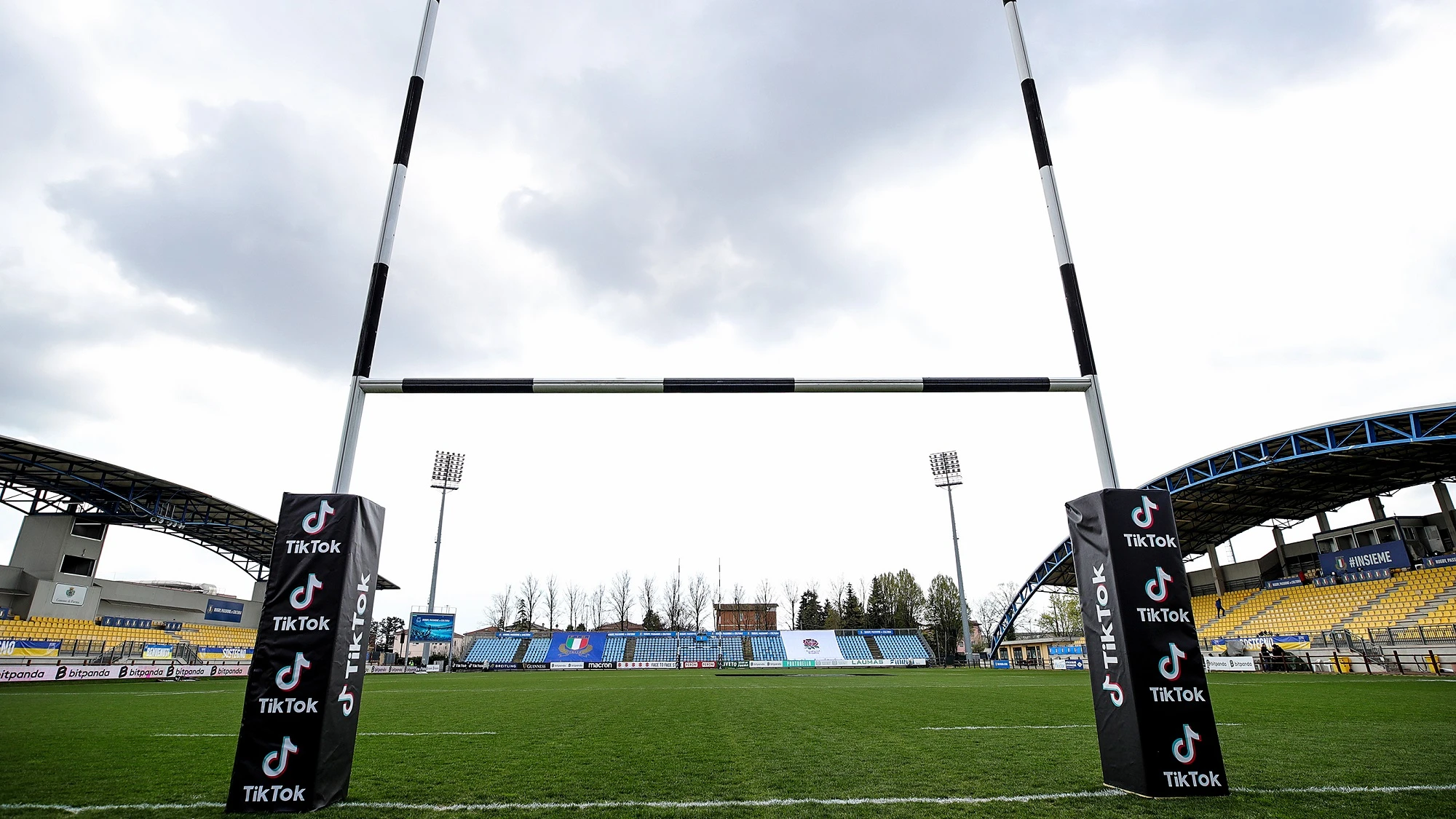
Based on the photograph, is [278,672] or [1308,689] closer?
[278,672]

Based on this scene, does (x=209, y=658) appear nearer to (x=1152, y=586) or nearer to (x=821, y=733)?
(x=821, y=733)

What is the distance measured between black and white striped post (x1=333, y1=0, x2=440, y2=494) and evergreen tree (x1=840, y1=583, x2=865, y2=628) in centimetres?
7004

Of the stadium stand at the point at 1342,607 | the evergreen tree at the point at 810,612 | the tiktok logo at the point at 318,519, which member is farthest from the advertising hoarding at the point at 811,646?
the tiktok logo at the point at 318,519

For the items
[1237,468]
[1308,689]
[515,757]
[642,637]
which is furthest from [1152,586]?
[642,637]

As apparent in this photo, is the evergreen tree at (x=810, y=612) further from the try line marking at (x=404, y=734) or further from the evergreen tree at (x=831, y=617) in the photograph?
the try line marking at (x=404, y=734)

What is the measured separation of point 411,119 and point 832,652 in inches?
1975

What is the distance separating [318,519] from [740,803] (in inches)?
128

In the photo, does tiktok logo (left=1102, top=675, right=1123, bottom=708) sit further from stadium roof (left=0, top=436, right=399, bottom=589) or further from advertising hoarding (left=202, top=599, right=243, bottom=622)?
advertising hoarding (left=202, top=599, right=243, bottom=622)

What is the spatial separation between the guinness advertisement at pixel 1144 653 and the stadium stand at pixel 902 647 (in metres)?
48.6

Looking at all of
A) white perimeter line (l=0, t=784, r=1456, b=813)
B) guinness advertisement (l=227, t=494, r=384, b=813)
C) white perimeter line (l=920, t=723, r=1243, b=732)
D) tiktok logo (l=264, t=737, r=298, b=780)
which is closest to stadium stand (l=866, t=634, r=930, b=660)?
white perimeter line (l=920, t=723, r=1243, b=732)

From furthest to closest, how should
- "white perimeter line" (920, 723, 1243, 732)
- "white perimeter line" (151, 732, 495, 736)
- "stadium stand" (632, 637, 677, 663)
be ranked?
"stadium stand" (632, 637, 677, 663) < "white perimeter line" (920, 723, 1243, 732) < "white perimeter line" (151, 732, 495, 736)

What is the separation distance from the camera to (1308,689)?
13.4 m

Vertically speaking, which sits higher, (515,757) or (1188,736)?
(1188,736)

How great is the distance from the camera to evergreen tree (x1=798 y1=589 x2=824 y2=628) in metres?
73.1
